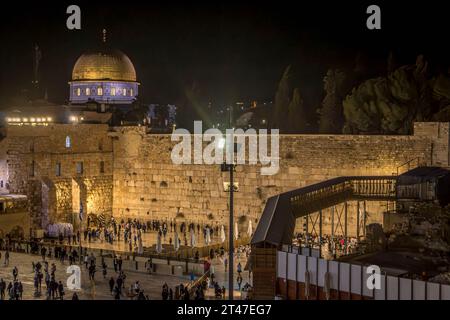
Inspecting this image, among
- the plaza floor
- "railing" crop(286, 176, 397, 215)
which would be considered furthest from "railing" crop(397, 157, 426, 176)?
the plaza floor

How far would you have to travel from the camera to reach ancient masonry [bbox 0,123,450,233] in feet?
108

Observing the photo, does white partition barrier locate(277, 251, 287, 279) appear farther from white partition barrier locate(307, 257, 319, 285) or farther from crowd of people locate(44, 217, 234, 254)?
crowd of people locate(44, 217, 234, 254)

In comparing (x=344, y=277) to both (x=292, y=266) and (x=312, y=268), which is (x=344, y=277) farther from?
(x=292, y=266)

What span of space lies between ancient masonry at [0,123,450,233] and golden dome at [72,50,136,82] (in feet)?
63.3

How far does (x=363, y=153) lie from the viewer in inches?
1314

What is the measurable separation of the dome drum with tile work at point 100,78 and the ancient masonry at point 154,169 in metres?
18.7

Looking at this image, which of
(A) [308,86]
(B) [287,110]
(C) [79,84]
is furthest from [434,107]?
(C) [79,84]

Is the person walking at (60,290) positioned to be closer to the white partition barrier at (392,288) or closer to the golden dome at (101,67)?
the white partition barrier at (392,288)

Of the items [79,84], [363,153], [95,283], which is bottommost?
[95,283]

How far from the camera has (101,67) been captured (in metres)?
58.7

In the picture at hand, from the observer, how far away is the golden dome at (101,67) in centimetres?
5859
